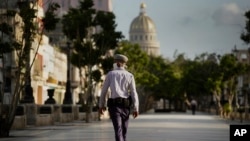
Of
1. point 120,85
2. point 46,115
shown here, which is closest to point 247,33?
point 46,115

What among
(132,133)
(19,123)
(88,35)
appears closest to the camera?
(132,133)

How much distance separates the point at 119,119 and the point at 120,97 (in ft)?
1.34

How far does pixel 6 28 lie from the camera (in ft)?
97.7

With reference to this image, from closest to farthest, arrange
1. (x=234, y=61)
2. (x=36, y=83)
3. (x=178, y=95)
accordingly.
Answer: (x=36, y=83)
(x=234, y=61)
(x=178, y=95)

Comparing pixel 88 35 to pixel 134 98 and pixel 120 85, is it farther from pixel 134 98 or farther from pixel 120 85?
pixel 134 98

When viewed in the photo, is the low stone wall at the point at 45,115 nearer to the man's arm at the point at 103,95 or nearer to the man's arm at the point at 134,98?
the man's arm at the point at 103,95

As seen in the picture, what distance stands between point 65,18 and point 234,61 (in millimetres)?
37762

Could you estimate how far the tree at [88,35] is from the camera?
2286 inches

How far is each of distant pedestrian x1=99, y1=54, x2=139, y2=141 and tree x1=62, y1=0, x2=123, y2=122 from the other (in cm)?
3927

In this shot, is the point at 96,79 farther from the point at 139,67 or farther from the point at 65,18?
the point at 139,67

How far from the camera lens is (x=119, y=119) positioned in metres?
15.9

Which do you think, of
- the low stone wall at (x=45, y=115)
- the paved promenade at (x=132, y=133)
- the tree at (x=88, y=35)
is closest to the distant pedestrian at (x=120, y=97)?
the paved promenade at (x=132, y=133)

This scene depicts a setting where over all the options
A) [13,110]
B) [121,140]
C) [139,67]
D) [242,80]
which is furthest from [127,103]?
[242,80]

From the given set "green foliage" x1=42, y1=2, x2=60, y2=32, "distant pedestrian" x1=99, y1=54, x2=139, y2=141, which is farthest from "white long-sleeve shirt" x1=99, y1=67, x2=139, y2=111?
"green foliage" x1=42, y1=2, x2=60, y2=32
